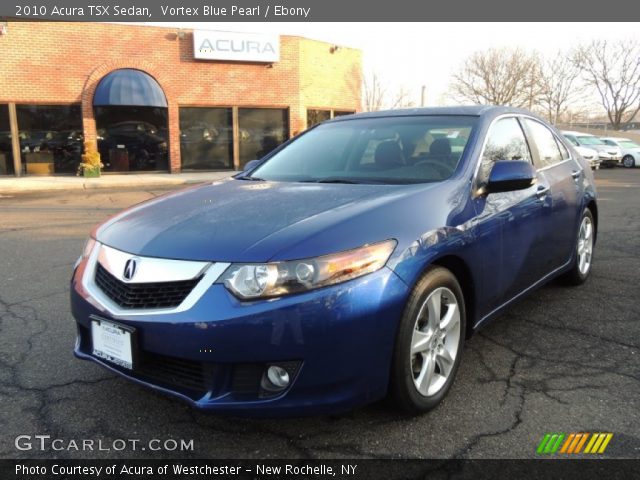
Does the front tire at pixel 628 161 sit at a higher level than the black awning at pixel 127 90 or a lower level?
lower

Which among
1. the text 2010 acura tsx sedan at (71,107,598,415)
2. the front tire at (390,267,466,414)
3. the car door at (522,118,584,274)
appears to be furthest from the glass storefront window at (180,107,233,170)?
the front tire at (390,267,466,414)

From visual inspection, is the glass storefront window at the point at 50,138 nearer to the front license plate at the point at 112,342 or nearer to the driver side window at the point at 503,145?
the driver side window at the point at 503,145

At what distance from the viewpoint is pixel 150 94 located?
1738 cm

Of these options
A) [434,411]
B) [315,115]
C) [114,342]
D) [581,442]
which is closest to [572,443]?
[581,442]

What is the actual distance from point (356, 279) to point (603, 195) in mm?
11837

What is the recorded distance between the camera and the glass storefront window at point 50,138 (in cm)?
1681

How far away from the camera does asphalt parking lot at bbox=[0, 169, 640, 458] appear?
241 cm

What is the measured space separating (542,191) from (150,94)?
52.7 feet

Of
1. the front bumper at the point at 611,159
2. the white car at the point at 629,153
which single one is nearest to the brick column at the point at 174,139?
the front bumper at the point at 611,159

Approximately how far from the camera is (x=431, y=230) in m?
2.60

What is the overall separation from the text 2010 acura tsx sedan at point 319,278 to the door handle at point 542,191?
14 centimetres

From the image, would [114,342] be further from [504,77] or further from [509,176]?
[504,77]

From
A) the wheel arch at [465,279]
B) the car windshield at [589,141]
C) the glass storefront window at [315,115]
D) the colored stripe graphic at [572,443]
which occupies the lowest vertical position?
the colored stripe graphic at [572,443]

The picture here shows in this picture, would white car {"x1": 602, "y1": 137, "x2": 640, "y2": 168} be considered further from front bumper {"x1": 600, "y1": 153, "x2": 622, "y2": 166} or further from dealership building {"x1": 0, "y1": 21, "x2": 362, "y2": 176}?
dealership building {"x1": 0, "y1": 21, "x2": 362, "y2": 176}
